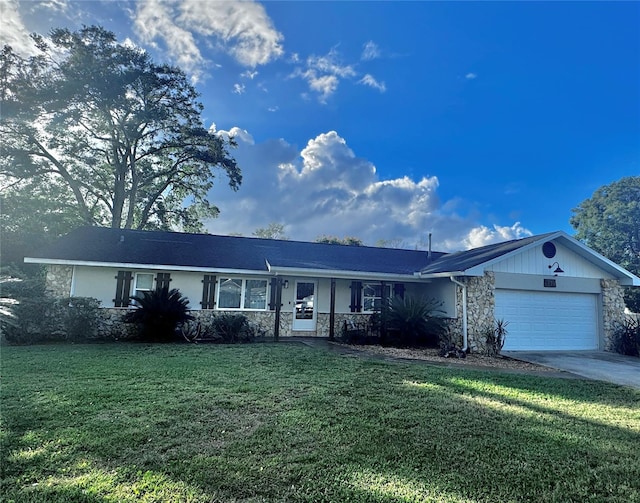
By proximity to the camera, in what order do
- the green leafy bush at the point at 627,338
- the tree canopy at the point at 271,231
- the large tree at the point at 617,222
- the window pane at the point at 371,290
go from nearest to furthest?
the green leafy bush at the point at 627,338
the window pane at the point at 371,290
the large tree at the point at 617,222
the tree canopy at the point at 271,231

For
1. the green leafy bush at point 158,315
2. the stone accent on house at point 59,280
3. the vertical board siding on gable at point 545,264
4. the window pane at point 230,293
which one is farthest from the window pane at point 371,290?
the stone accent on house at point 59,280

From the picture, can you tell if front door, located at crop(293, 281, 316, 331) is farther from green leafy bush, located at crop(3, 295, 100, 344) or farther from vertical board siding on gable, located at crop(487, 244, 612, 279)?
green leafy bush, located at crop(3, 295, 100, 344)

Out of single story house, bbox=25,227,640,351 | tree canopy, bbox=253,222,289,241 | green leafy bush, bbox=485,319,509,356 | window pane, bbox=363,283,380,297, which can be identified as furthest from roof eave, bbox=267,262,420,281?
tree canopy, bbox=253,222,289,241

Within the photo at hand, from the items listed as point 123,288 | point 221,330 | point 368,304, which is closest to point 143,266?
point 123,288

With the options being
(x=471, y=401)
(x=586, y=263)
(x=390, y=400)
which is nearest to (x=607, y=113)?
(x=586, y=263)

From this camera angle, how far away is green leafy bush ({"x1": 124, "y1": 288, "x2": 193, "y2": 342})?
10906 millimetres

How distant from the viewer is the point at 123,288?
11867 mm

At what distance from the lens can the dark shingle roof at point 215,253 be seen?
11992mm

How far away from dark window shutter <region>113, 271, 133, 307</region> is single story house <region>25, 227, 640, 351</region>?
Result: 0.03 metres

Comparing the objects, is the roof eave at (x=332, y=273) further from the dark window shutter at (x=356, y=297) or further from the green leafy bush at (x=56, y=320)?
the green leafy bush at (x=56, y=320)

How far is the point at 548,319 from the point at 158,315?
12.4 metres

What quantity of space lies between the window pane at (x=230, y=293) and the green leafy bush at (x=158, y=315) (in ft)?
5.49

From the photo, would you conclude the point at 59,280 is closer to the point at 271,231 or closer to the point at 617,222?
the point at 271,231

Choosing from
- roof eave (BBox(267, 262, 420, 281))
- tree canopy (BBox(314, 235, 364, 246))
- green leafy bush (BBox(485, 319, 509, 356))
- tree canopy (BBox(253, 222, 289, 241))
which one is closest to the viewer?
green leafy bush (BBox(485, 319, 509, 356))
